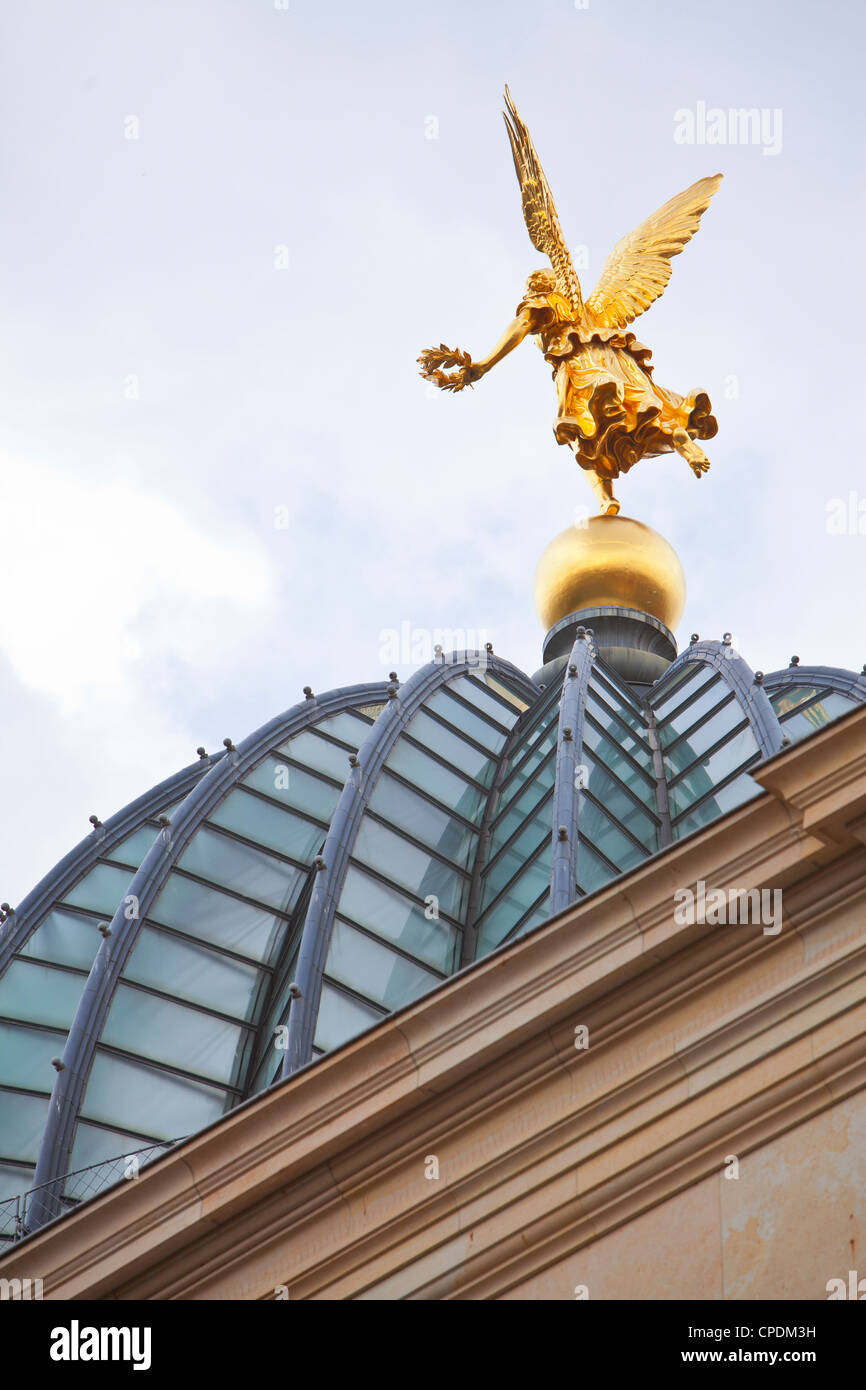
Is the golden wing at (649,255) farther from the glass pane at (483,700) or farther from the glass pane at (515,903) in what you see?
the glass pane at (515,903)

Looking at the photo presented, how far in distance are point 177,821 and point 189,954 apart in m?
2.77

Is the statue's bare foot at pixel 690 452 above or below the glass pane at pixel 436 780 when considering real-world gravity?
above

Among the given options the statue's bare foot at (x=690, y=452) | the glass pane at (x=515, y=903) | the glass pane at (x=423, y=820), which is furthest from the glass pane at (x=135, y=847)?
the statue's bare foot at (x=690, y=452)

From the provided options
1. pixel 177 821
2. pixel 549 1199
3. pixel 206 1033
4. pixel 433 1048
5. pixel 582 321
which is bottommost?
pixel 549 1199

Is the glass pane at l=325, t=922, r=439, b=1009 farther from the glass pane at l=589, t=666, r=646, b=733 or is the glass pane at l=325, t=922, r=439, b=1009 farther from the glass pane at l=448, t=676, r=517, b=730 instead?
the glass pane at l=448, t=676, r=517, b=730

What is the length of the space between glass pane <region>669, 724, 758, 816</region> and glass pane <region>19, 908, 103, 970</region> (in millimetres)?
8898

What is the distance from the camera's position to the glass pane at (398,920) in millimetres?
29797

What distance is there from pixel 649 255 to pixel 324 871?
55.1 ft

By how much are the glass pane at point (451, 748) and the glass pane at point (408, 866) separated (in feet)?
9.72

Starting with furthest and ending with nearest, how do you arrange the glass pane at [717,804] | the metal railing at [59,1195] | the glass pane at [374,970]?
the glass pane at [717,804], the glass pane at [374,970], the metal railing at [59,1195]
